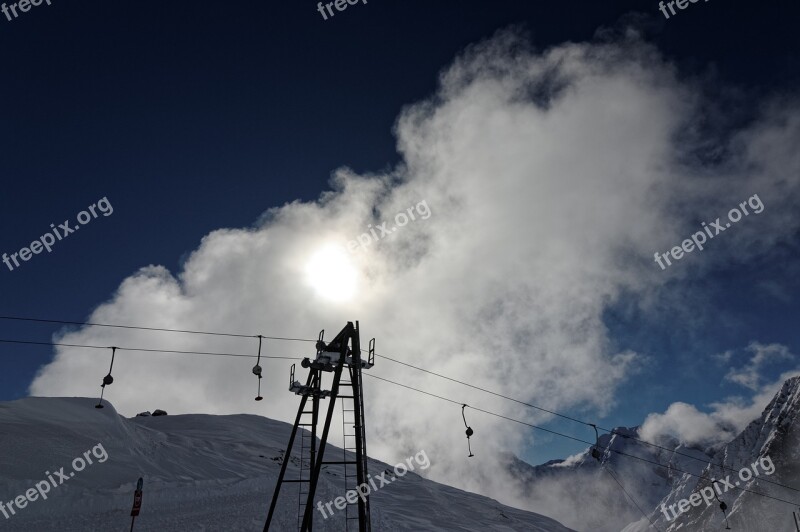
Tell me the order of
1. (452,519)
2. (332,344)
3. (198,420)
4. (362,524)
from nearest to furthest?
(362,524) → (332,344) → (452,519) → (198,420)

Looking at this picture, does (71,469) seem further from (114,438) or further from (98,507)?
(114,438)

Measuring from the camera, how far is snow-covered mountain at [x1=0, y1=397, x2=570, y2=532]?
25156 millimetres

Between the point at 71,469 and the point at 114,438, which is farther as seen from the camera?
the point at 114,438

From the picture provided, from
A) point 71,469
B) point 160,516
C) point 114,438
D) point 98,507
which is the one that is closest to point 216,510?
point 160,516

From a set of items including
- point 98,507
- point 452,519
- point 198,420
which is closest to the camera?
point 98,507

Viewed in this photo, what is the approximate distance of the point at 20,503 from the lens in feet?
78.1

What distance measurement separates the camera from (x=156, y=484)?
2944cm

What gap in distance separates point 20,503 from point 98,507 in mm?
3225

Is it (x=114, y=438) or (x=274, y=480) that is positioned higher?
(x=114, y=438)

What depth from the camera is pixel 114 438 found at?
34.7m

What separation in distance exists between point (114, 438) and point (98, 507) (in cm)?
977

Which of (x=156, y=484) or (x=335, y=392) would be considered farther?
(x=156, y=484)

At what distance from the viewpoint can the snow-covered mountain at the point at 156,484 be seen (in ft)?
82.5

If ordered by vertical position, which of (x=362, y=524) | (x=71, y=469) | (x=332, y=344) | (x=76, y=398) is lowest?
(x=362, y=524)
